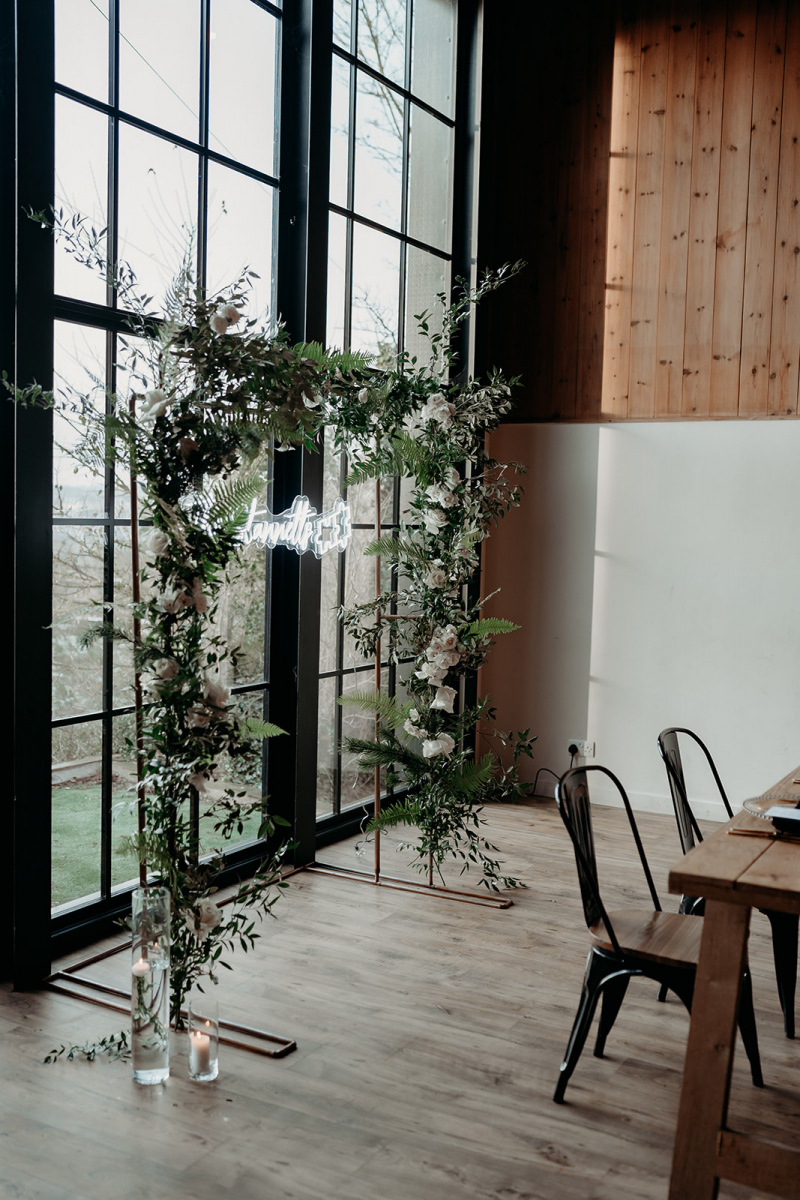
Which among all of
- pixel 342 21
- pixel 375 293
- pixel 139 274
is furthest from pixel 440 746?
pixel 342 21

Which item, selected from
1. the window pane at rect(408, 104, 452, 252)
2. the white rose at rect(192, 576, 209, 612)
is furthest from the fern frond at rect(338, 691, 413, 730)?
the window pane at rect(408, 104, 452, 252)

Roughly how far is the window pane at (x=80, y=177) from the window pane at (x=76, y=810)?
57.5 inches

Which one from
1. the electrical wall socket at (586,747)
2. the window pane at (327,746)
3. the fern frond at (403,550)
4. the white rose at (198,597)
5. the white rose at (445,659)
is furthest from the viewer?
the electrical wall socket at (586,747)

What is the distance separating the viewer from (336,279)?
4.73 meters

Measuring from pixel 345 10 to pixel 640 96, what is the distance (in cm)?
185

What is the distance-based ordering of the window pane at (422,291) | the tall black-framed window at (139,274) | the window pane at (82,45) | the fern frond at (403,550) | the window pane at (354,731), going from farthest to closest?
the window pane at (422,291), the window pane at (354,731), the fern frond at (403,550), the window pane at (82,45), the tall black-framed window at (139,274)

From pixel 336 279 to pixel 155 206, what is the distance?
117 centimetres

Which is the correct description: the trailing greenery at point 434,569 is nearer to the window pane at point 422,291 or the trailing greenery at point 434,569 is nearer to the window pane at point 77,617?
the window pane at point 77,617

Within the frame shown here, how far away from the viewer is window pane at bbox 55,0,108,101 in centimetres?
329

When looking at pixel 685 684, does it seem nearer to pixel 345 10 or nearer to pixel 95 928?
pixel 95 928

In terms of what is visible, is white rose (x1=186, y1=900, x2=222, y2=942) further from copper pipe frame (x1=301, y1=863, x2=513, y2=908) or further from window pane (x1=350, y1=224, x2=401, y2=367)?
window pane (x1=350, y1=224, x2=401, y2=367)

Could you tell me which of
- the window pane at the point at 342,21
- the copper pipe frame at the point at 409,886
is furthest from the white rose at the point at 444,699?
the window pane at the point at 342,21

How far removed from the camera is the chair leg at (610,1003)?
2.78 metres

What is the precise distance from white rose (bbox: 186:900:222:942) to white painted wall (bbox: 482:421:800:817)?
3451 millimetres
